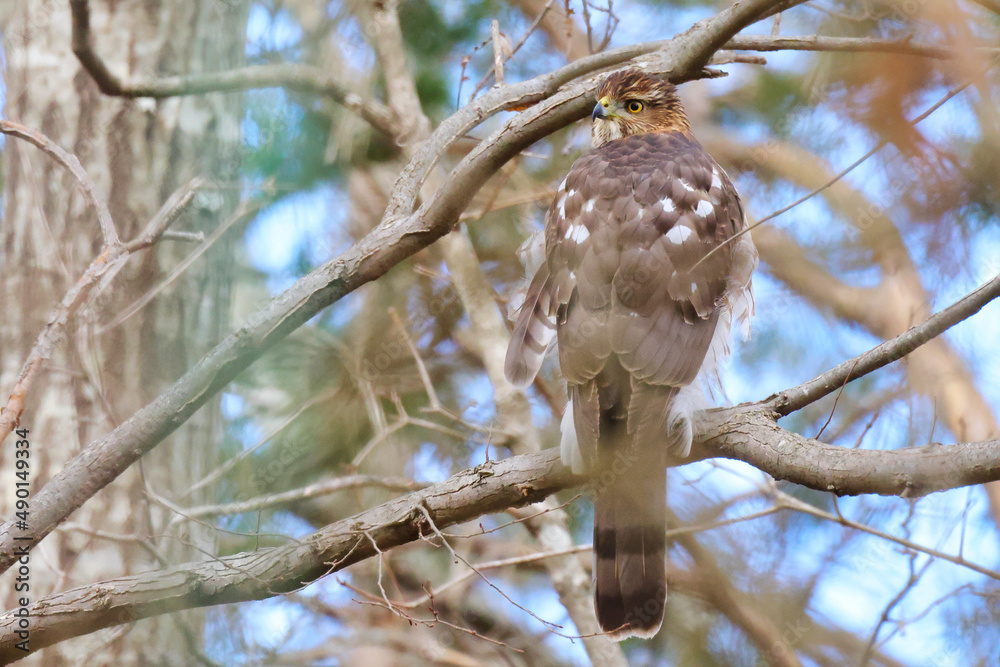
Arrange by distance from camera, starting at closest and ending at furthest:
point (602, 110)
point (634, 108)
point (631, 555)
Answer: point (631, 555) < point (602, 110) < point (634, 108)

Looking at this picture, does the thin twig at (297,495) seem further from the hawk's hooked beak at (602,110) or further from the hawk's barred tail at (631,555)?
the hawk's hooked beak at (602,110)

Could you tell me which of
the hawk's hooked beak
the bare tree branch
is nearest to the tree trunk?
the bare tree branch

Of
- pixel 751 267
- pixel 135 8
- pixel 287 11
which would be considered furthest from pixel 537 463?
pixel 287 11

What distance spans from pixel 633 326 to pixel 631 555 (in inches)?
31.2

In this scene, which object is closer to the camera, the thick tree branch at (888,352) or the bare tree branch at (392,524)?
the thick tree branch at (888,352)

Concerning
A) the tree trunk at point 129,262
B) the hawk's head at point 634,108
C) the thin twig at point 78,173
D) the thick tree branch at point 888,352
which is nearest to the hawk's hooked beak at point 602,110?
the hawk's head at point 634,108

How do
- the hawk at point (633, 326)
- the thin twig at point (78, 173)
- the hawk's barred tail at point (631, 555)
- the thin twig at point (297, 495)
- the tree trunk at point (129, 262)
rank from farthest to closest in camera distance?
the tree trunk at point (129, 262) < the thin twig at point (297, 495) < the hawk's barred tail at point (631, 555) < the hawk at point (633, 326) < the thin twig at point (78, 173)

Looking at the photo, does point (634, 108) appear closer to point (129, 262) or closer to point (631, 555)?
point (631, 555)

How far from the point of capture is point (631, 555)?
3.05 meters

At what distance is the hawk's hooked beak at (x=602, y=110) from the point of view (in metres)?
3.70

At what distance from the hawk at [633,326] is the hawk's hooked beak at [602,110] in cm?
36

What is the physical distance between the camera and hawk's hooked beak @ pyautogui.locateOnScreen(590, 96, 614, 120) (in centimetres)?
Result: 370

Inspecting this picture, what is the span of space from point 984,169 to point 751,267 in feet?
3.54

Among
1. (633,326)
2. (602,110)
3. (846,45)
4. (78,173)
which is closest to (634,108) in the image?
(602,110)
